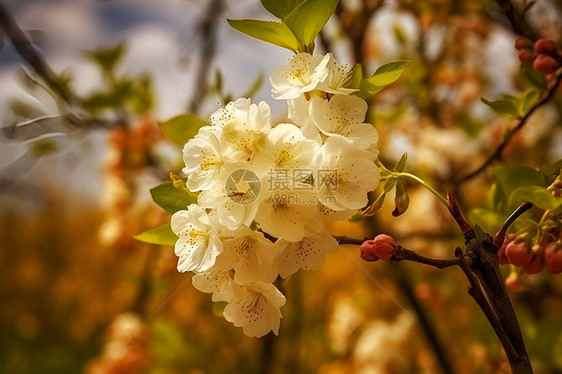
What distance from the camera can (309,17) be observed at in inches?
14.7

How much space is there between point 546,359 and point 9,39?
0.86 m

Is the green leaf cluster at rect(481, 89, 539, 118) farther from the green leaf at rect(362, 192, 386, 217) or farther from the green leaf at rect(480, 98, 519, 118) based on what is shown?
the green leaf at rect(362, 192, 386, 217)

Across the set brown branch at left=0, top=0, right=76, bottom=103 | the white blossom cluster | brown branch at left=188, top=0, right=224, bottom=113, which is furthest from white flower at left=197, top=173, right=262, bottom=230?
brown branch at left=188, top=0, right=224, bottom=113

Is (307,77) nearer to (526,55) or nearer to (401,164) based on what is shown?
(401,164)

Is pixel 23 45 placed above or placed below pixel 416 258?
below

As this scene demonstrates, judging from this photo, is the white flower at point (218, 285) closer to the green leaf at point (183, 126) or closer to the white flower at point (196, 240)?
the white flower at point (196, 240)

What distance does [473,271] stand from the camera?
Answer: 34 centimetres

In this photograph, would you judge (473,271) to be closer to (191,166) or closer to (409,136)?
(191,166)

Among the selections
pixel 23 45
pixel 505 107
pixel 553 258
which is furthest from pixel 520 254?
pixel 23 45

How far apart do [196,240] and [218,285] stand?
0.05 m

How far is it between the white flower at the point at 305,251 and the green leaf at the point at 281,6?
169 millimetres

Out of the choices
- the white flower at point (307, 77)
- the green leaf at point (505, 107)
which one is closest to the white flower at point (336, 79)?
the white flower at point (307, 77)

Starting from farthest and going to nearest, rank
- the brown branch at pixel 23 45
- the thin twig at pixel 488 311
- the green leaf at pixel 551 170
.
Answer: the brown branch at pixel 23 45 < the green leaf at pixel 551 170 < the thin twig at pixel 488 311

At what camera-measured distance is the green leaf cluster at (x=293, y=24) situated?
370mm
